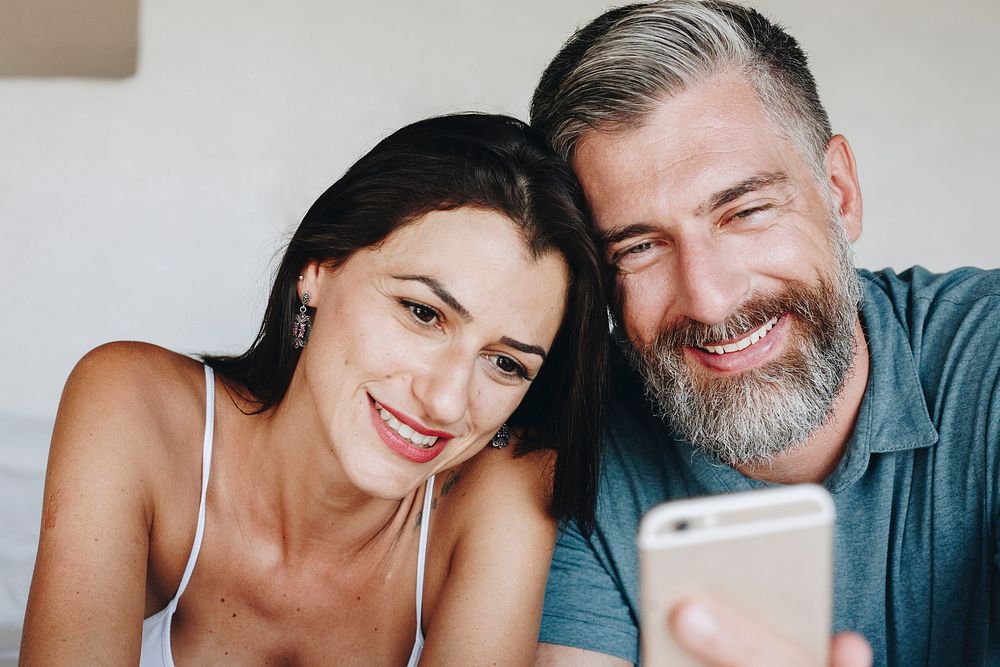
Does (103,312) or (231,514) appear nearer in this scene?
(231,514)

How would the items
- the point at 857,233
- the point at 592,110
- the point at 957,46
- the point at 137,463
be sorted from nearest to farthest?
the point at 137,463 → the point at 592,110 → the point at 857,233 → the point at 957,46

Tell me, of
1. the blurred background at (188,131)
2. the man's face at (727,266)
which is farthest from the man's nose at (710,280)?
the blurred background at (188,131)

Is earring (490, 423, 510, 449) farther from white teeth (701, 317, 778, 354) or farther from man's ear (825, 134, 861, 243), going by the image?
man's ear (825, 134, 861, 243)

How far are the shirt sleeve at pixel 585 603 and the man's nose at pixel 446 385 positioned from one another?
0.45m

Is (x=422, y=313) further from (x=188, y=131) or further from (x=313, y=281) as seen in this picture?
(x=188, y=131)

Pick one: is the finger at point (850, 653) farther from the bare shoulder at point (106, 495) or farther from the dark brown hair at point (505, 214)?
the bare shoulder at point (106, 495)

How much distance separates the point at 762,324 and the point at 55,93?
8.13ft

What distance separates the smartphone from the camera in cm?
89

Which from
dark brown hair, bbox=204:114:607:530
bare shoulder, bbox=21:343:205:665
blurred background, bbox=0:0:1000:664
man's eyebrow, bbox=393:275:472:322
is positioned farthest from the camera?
blurred background, bbox=0:0:1000:664

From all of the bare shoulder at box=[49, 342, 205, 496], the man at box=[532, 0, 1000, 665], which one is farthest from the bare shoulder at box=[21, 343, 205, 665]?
the man at box=[532, 0, 1000, 665]

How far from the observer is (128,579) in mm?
1631

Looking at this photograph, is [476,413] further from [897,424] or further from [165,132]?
[165,132]

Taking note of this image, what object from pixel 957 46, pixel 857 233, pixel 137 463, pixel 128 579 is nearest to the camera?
pixel 128 579

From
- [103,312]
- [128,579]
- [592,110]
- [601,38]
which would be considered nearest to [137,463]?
[128,579]
